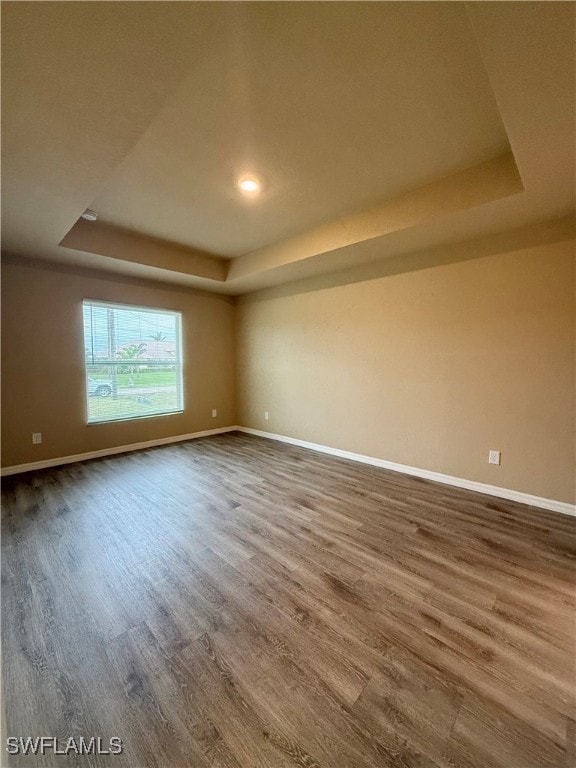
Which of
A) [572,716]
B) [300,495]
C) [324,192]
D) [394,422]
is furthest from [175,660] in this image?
[324,192]

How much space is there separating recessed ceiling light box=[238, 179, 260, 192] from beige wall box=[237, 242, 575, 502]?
1.74 m

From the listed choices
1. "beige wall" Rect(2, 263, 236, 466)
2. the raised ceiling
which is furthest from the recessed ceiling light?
"beige wall" Rect(2, 263, 236, 466)

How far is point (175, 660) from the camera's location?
127 cm

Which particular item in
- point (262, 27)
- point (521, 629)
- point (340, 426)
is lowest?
point (521, 629)

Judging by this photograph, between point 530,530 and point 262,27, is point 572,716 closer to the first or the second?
point 530,530

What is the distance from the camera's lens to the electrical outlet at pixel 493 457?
2814 millimetres

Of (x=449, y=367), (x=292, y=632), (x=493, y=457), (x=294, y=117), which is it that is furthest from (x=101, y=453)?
(x=493, y=457)

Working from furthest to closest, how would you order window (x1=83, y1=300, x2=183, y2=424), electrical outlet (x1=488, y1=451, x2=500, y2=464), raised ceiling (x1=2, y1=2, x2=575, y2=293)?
1. window (x1=83, y1=300, x2=183, y2=424)
2. electrical outlet (x1=488, y1=451, x2=500, y2=464)
3. raised ceiling (x1=2, y1=2, x2=575, y2=293)

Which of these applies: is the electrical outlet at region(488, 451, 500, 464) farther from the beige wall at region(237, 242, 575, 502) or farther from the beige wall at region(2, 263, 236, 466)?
the beige wall at region(2, 263, 236, 466)

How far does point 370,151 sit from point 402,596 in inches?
108

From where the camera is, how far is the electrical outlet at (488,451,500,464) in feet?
9.23

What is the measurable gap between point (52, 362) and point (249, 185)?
308cm

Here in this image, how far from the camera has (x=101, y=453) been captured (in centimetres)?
403

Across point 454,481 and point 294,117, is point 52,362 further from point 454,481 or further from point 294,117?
point 454,481
